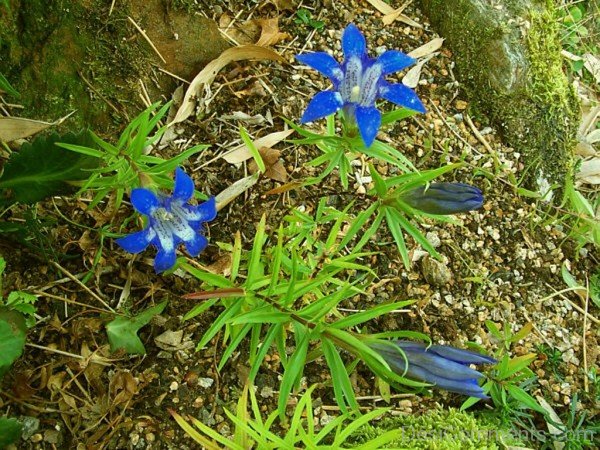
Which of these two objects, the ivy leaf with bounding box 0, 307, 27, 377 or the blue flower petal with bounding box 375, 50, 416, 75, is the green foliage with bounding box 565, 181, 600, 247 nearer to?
the blue flower petal with bounding box 375, 50, 416, 75

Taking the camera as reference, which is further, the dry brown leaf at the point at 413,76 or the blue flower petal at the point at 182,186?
the dry brown leaf at the point at 413,76

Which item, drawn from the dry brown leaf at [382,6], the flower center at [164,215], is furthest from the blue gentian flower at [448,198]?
the dry brown leaf at [382,6]

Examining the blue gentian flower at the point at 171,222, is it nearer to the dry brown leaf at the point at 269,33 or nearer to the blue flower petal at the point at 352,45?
the blue flower petal at the point at 352,45

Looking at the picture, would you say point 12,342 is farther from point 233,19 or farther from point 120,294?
point 233,19

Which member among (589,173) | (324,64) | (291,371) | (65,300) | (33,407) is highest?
(324,64)

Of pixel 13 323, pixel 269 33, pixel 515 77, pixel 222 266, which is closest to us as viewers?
pixel 13 323

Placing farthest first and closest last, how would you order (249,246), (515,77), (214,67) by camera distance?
(515,77) → (214,67) → (249,246)

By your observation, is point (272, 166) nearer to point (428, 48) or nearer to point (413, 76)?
point (413, 76)

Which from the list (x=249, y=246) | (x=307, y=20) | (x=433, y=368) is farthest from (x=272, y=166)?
(x=433, y=368)
